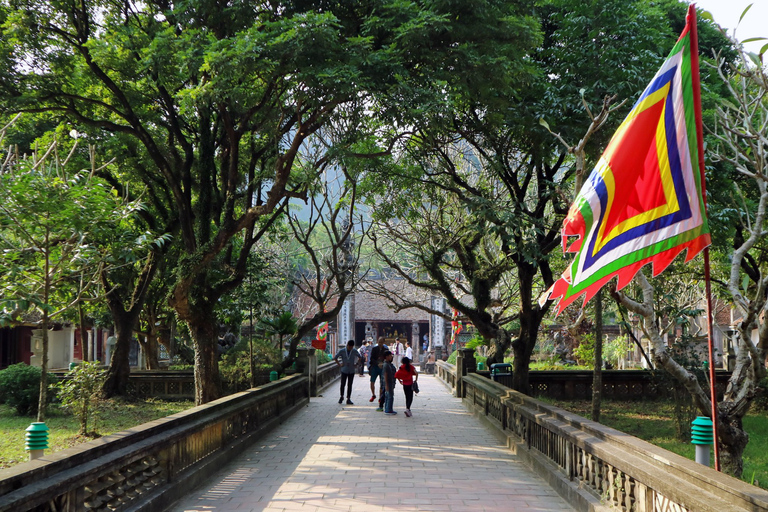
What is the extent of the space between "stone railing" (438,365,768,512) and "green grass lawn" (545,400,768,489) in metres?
2.73

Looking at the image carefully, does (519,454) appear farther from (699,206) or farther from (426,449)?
(699,206)

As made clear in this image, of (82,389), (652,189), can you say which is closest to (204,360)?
(82,389)

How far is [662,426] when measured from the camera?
14.2 m

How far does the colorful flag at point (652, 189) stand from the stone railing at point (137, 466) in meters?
4.00

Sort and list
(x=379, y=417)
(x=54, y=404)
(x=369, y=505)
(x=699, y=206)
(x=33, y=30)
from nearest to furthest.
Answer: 1. (x=699, y=206)
2. (x=369, y=505)
3. (x=33, y=30)
4. (x=379, y=417)
5. (x=54, y=404)

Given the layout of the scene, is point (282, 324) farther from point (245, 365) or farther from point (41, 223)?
point (41, 223)

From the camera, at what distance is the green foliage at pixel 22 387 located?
51.6 ft

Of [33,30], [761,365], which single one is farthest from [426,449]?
[33,30]

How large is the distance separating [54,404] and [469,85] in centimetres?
1309

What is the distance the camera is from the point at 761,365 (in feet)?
29.2

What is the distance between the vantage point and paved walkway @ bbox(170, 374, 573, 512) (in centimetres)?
726

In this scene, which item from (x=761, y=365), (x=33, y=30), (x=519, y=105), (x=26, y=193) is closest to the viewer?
(x=26, y=193)

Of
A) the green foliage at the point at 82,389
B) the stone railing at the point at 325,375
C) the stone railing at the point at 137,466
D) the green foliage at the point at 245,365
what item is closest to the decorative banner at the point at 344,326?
the stone railing at the point at 325,375

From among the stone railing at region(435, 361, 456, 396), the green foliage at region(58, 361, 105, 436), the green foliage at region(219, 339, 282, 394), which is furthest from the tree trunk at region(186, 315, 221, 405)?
the stone railing at region(435, 361, 456, 396)
